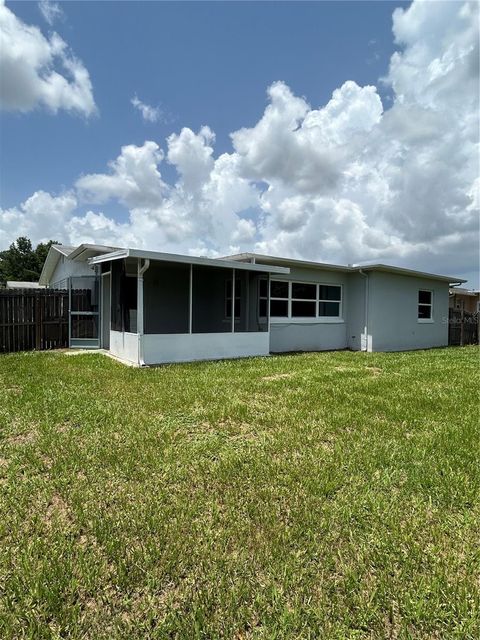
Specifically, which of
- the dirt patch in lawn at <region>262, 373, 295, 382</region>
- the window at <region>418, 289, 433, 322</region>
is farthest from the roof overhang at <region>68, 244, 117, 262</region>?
the window at <region>418, 289, 433, 322</region>

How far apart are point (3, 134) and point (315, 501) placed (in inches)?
648

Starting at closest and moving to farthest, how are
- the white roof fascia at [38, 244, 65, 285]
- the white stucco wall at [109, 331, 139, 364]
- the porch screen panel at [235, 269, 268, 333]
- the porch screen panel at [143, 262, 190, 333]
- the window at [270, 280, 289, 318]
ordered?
the white stucco wall at [109, 331, 139, 364] → the porch screen panel at [235, 269, 268, 333] → the porch screen panel at [143, 262, 190, 333] → the window at [270, 280, 289, 318] → the white roof fascia at [38, 244, 65, 285]

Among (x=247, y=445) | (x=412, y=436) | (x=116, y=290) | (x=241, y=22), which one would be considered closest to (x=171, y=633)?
(x=247, y=445)

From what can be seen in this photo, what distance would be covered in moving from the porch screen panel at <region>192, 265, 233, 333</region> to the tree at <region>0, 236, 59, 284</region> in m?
49.7

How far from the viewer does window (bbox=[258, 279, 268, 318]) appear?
38.1 feet

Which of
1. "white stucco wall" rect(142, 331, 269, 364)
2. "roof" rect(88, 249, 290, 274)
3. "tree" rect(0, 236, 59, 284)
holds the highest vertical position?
"tree" rect(0, 236, 59, 284)

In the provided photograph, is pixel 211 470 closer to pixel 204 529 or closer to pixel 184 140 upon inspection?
pixel 204 529

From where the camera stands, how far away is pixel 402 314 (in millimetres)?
14703

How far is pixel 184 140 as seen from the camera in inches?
645

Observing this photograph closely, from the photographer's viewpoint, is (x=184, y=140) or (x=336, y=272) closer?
(x=336, y=272)

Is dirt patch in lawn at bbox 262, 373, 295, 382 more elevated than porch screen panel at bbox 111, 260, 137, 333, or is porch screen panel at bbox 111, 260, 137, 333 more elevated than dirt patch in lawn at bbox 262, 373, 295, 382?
porch screen panel at bbox 111, 260, 137, 333

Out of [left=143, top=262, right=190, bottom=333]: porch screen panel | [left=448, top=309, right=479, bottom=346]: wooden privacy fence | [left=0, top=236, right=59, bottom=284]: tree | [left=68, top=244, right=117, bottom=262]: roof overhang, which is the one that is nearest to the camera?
[left=68, top=244, right=117, bottom=262]: roof overhang

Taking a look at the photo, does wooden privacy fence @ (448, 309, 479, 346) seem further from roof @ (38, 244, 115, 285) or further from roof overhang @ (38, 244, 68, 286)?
roof overhang @ (38, 244, 68, 286)

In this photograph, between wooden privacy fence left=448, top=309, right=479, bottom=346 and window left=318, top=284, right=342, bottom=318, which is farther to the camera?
wooden privacy fence left=448, top=309, right=479, bottom=346
